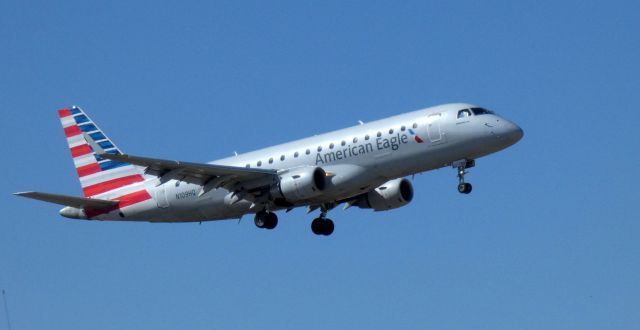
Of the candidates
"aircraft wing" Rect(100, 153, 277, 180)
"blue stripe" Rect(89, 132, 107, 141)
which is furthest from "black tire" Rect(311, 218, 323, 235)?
"blue stripe" Rect(89, 132, 107, 141)

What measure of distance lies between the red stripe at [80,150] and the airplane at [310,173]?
2562 mm

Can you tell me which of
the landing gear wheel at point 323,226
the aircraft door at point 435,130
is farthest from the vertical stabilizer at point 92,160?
the aircraft door at point 435,130

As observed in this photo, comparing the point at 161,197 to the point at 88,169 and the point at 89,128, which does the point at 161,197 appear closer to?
the point at 88,169

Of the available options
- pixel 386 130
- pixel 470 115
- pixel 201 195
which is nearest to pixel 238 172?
pixel 201 195

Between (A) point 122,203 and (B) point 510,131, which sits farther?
(A) point 122,203

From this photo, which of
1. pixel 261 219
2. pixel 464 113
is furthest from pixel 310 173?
pixel 464 113

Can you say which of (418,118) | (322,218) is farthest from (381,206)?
(418,118)

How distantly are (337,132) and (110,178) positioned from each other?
41.5 feet

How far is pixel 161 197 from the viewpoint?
6044 cm

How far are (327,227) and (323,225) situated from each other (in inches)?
8.3

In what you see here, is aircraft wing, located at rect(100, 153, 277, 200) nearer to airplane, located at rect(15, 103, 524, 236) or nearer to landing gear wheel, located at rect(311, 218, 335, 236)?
airplane, located at rect(15, 103, 524, 236)

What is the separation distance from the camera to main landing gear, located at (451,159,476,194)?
178 feet

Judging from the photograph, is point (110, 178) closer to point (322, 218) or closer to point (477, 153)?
point (322, 218)

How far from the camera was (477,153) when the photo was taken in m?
54.7
